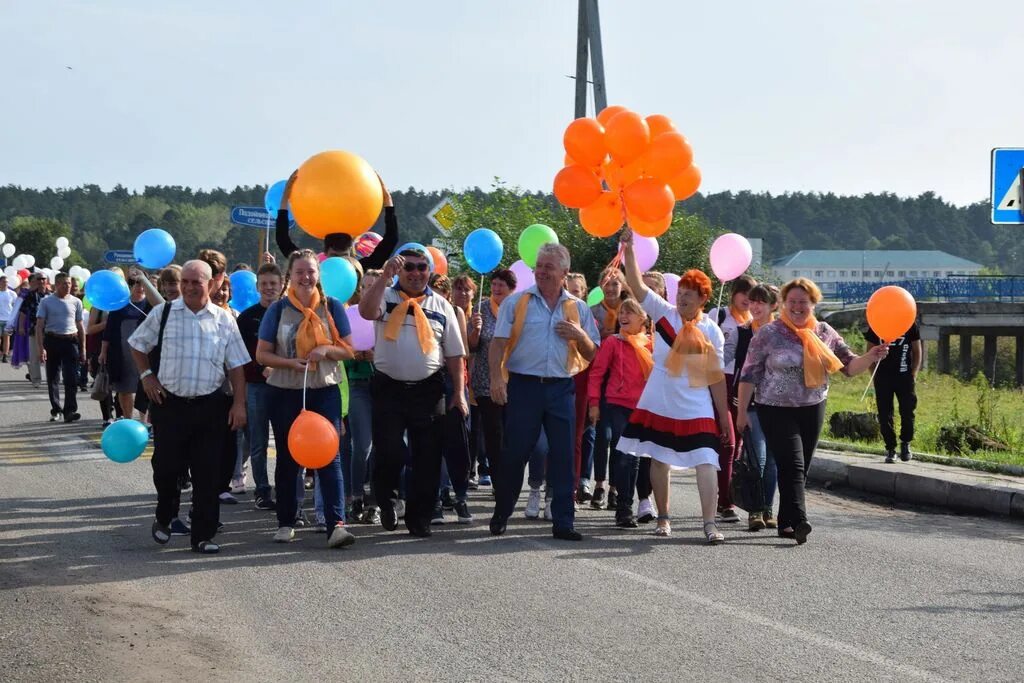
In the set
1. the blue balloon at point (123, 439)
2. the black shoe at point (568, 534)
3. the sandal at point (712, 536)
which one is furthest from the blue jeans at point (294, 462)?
the sandal at point (712, 536)

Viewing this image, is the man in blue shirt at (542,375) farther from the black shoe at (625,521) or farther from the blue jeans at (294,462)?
the blue jeans at (294,462)

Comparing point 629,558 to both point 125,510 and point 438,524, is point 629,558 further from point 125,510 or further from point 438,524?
point 125,510

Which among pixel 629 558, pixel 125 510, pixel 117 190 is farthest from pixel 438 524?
pixel 117 190

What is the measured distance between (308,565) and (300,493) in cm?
132

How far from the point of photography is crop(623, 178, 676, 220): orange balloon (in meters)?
10.5

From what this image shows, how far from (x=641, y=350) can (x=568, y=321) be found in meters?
1.27

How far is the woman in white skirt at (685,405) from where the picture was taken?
944cm

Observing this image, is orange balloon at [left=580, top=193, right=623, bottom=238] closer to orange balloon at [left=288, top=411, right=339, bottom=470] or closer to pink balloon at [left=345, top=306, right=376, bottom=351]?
pink balloon at [left=345, top=306, right=376, bottom=351]

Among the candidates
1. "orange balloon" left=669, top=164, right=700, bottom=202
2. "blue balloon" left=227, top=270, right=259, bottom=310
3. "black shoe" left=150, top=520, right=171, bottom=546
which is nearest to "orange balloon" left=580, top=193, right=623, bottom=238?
"orange balloon" left=669, top=164, right=700, bottom=202

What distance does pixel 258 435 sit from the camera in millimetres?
10828

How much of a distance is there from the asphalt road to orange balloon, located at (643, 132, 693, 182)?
8.99 feet

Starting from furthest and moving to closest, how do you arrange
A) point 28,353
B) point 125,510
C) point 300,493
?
point 28,353 → point 125,510 → point 300,493

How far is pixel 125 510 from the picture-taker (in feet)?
34.5

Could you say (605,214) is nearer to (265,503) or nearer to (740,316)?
(740,316)
